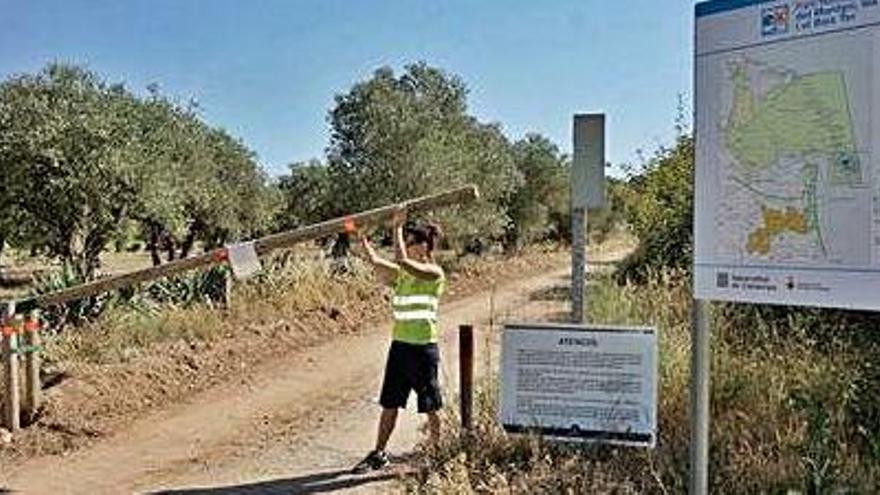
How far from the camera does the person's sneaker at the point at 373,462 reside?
8.30m

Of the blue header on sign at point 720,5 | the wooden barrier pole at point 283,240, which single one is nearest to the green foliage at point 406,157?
the wooden barrier pole at point 283,240

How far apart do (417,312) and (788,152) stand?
392cm

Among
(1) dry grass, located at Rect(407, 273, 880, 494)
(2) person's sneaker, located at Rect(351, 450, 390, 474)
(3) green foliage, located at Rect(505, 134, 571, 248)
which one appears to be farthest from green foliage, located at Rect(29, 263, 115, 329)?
(3) green foliage, located at Rect(505, 134, 571, 248)

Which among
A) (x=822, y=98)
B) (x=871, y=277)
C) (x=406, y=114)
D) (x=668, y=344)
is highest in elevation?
(x=406, y=114)

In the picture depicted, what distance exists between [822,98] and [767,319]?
4992 mm

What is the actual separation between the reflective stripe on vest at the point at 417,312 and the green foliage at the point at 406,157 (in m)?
22.2

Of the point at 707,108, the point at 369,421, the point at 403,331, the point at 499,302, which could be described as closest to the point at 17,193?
the point at 499,302

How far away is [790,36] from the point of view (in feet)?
16.0

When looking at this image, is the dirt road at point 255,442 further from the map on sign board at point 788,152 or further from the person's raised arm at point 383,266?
the map on sign board at point 788,152

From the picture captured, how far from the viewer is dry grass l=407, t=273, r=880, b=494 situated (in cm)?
616

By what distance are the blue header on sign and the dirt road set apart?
4.13 meters

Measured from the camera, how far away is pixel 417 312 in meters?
8.34

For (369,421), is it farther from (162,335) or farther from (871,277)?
(871,277)

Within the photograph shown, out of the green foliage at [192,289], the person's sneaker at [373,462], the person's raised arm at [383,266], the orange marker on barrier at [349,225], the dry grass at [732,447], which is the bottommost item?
the person's sneaker at [373,462]
